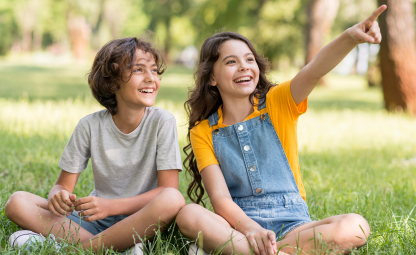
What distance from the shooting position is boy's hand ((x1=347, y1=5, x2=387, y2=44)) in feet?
6.30

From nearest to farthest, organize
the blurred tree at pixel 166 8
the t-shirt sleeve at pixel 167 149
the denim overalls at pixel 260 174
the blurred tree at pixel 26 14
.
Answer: the denim overalls at pixel 260 174 < the t-shirt sleeve at pixel 167 149 < the blurred tree at pixel 166 8 < the blurred tree at pixel 26 14

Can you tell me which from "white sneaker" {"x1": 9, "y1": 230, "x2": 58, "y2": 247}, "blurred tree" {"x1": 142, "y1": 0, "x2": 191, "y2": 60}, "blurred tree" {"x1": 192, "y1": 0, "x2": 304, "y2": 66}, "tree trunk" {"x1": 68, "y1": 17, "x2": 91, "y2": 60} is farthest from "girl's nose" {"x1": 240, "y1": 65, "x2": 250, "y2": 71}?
"blurred tree" {"x1": 142, "y1": 0, "x2": 191, "y2": 60}

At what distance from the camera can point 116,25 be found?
41.7 metres

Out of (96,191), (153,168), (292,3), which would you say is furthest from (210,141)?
(292,3)

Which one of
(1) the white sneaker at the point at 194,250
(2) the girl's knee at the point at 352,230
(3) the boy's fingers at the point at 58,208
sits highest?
(2) the girl's knee at the point at 352,230

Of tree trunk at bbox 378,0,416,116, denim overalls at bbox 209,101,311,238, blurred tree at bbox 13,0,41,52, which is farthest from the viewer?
blurred tree at bbox 13,0,41,52

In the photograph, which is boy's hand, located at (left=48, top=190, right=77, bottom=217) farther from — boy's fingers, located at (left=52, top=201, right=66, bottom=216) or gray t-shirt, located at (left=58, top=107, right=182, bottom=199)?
gray t-shirt, located at (left=58, top=107, right=182, bottom=199)

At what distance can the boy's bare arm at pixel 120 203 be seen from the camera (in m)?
2.15

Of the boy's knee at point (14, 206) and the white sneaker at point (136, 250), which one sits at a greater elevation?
the boy's knee at point (14, 206)

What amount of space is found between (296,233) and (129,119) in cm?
114

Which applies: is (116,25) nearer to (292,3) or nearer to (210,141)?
(292,3)

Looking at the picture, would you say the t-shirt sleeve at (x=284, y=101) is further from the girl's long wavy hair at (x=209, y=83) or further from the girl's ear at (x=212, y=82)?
the girl's ear at (x=212, y=82)

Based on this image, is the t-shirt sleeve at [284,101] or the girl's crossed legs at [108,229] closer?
the girl's crossed legs at [108,229]

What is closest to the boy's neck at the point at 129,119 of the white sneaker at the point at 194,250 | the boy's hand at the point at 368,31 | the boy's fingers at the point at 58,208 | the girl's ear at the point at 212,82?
the girl's ear at the point at 212,82
